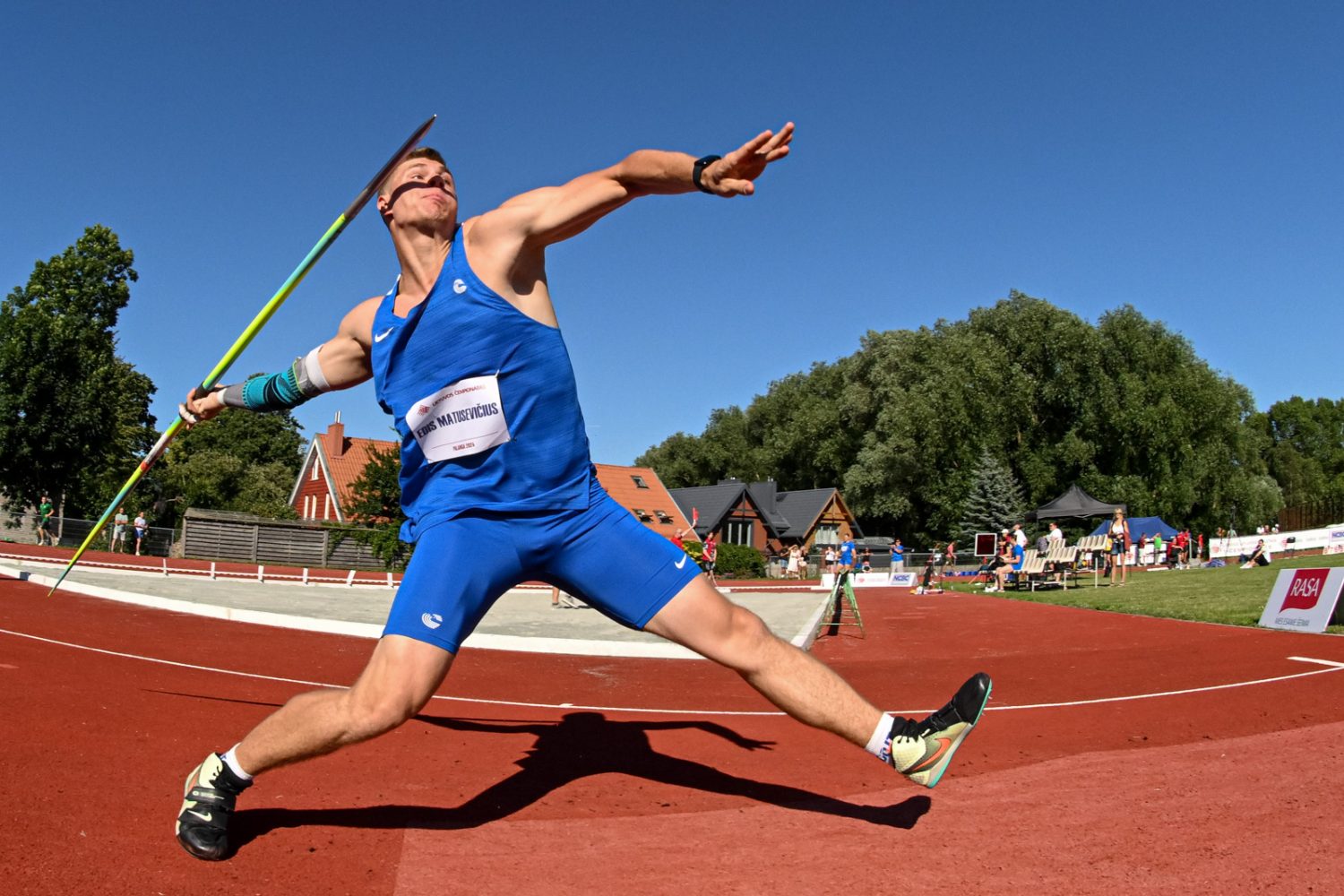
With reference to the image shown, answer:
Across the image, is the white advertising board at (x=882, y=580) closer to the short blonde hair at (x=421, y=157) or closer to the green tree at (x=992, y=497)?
the green tree at (x=992, y=497)

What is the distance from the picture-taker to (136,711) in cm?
527

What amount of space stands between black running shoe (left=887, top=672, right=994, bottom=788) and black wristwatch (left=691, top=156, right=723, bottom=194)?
2.01 meters

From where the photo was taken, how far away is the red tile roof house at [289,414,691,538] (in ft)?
182

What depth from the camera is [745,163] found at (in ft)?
9.65

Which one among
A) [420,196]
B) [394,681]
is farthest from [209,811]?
[420,196]

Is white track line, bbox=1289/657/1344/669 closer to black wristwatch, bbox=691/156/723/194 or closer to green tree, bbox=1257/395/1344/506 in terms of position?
black wristwatch, bbox=691/156/723/194

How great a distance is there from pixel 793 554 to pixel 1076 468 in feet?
62.3

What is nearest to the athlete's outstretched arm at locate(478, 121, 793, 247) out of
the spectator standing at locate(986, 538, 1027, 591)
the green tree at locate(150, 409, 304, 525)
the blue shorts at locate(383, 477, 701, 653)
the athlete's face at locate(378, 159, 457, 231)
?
the athlete's face at locate(378, 159, 457, 231)

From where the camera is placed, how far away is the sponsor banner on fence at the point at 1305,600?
36.4 ft

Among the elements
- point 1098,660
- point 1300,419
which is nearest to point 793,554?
point 1098,660

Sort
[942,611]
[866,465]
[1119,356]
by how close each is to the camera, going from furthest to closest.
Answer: [866,465] → [1119,356] → [942,611]

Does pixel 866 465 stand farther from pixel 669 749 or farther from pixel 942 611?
pixel 669 749

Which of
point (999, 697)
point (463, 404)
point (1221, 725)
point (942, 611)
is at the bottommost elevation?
point (942, 611)

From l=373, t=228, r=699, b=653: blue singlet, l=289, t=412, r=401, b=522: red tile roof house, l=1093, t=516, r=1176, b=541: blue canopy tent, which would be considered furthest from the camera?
l=289, t=412, r=401, b=522: red tile roof house
